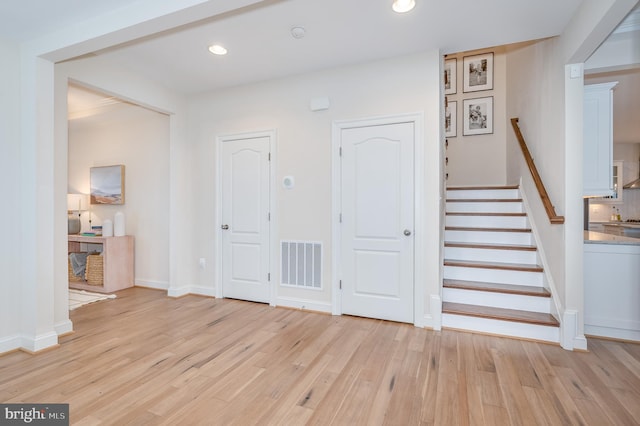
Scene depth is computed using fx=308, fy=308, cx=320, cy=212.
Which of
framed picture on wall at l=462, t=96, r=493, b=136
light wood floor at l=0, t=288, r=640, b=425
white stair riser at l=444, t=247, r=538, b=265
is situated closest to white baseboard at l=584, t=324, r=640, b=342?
light wood floor at l=0, t=288, r=640, b=425

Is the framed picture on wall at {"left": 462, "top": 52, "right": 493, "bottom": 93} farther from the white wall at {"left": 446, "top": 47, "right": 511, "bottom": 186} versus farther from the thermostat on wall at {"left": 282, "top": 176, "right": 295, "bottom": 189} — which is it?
the thermostat on wall at {"left": 282, "top": 176, "right": 295, "bottom": 189}

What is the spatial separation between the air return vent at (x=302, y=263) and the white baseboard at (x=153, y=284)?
1955 millimetres

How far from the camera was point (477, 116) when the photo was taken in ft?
18.0

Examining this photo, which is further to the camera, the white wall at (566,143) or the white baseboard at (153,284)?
Answer: the white baseboard at (153,284)

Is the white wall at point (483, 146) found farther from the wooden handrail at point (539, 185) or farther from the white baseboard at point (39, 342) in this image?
the white baseboard at point (39, 342)

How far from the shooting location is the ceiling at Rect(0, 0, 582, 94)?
7.63 feet

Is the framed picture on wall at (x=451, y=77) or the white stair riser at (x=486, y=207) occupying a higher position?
the framed picture on wall at (x=451, y=77)

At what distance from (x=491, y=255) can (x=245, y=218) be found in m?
2.94

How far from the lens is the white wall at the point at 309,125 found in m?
3.06

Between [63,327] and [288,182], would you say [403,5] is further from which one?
[63,327]

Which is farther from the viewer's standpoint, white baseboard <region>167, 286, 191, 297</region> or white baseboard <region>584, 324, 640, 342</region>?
white baseboard <region>167, 286, 191, 297</region>

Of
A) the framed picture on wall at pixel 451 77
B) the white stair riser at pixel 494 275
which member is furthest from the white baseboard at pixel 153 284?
the framed picture on wall at pixel 451 77

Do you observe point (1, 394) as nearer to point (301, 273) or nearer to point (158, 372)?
point (158, 372)

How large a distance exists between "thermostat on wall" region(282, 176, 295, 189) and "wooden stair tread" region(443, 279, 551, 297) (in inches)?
78.8
